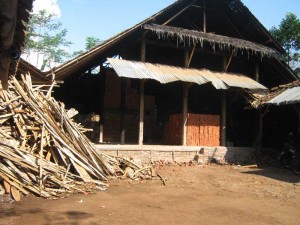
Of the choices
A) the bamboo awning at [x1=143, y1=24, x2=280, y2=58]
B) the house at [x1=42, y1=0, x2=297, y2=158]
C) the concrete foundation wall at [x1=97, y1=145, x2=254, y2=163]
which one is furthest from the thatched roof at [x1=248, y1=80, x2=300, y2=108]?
the concrete foundation wall at [x1=97, y1=145, x2=254, y2=163]

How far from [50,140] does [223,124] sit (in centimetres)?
786

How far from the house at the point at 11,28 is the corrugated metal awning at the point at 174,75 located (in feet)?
20.5

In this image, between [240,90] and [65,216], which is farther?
[240,90]

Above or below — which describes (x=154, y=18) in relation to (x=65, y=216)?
above

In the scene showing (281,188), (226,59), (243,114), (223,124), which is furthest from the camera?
(243,114)

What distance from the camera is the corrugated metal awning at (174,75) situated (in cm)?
1130

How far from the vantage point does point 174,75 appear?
1211cm

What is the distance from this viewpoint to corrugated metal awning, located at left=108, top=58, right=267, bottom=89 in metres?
11.3

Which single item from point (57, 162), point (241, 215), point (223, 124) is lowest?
point (241, 215)

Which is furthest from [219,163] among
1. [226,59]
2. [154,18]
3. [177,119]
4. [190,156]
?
[154,18]

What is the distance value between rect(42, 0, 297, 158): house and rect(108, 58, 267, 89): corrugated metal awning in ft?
0.15

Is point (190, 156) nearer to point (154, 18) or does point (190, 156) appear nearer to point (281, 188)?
point (281, 188)

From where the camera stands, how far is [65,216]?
5621 millimetres

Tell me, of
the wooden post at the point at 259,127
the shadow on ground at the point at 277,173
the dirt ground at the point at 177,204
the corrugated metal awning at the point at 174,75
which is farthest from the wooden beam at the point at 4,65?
the wooden post at the point at 259,127
